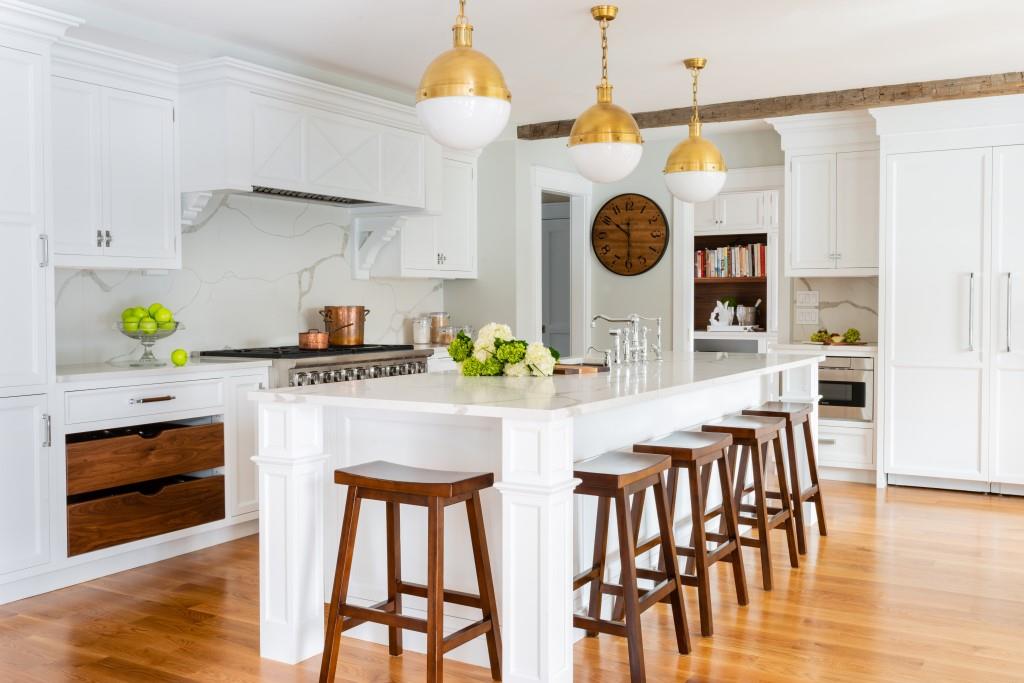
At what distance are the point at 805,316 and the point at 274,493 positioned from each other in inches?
176

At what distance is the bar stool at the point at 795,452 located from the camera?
14.1ft

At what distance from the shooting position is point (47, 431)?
12.3 feet

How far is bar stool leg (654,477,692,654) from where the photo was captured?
3.09 meters

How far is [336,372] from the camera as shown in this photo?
4.86m

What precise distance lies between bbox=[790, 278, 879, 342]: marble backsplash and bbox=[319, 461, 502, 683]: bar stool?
417 cm

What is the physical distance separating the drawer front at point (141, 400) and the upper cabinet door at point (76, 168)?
2.13 feet

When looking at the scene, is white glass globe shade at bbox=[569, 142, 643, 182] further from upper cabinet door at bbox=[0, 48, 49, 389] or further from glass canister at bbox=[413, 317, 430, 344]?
glass canister at bbox=[413, 317, 430, 344]

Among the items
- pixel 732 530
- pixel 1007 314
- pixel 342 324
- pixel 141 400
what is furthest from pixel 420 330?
pixel 1007 314

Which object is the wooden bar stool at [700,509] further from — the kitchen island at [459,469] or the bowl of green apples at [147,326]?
the bowl of green apples at [147,326]

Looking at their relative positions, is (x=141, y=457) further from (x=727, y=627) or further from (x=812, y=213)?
(x=812, y=213)

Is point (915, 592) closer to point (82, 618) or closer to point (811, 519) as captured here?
point (811, 519)

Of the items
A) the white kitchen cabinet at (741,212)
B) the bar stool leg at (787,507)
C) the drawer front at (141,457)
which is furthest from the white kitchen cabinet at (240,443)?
the white kitchen cabinet at (741,212)

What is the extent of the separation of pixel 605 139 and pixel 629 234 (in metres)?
3.83

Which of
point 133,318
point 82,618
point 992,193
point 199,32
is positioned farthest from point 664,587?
point 992,193
